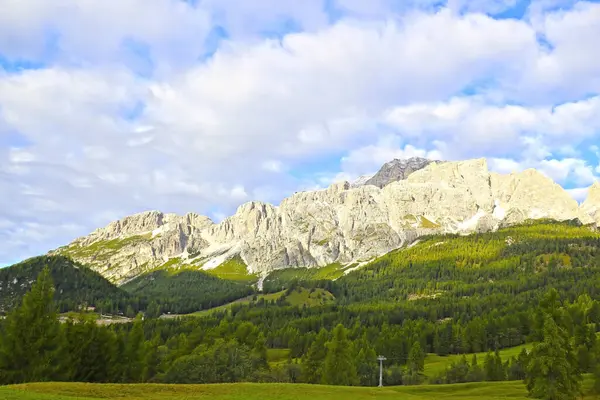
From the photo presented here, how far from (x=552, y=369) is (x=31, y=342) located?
72400mm

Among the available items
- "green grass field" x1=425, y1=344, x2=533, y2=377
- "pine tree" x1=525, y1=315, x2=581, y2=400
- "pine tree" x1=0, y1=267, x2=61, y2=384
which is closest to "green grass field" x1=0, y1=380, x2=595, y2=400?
"pine tree" x1=525, y1=315, x2=581, y2=400

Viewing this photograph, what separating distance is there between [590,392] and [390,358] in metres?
96.6

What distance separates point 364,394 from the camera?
64625 mm

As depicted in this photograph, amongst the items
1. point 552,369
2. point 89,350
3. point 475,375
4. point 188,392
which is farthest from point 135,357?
point 475,375

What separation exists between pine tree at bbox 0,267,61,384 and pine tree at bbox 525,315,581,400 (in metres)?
67.6

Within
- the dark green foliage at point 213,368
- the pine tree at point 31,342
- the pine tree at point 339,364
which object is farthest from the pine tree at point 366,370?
the pine tree at point 31,342

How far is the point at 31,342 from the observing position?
6400cm

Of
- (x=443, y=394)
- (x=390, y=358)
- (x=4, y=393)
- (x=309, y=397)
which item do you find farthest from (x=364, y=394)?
(x=390, y=358)

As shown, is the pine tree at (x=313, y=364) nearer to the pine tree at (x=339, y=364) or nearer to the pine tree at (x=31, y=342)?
the pine tree at (x=339, y=364)

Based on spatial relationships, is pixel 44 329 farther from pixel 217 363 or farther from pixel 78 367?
pixel 217 363

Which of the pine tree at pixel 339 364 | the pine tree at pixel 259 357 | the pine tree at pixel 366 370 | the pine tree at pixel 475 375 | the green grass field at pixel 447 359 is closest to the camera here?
the pine tree at pixel 339 364

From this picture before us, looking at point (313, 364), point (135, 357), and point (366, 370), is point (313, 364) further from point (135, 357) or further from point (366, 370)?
point (135, 357)

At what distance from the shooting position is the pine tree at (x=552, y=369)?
64.1 metres

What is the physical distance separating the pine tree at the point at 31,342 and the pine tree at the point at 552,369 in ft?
222
